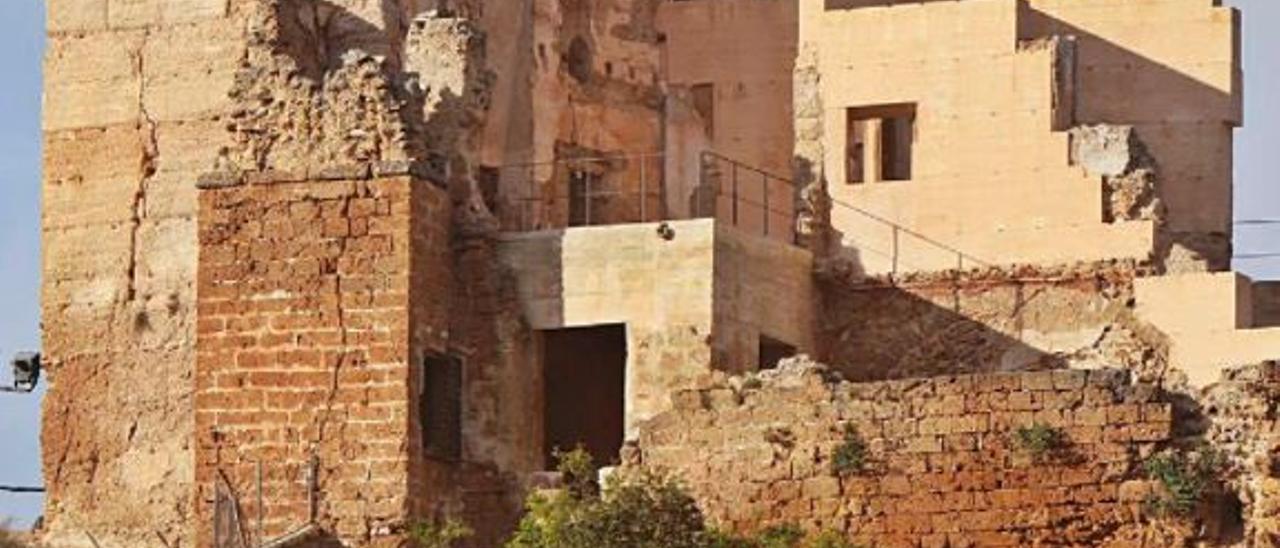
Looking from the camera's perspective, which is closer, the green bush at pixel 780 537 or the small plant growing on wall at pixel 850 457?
the green bush at pixel 780 537

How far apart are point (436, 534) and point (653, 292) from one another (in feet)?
9.71

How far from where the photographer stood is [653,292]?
45.8m

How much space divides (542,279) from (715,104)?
559cm

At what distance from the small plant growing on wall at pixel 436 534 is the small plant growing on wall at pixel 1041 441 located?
4594 millimetres

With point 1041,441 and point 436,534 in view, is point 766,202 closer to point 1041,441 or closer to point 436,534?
point 436,534

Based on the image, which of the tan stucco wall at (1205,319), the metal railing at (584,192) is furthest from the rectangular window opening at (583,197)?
the tan stucco wall at (1205,319)

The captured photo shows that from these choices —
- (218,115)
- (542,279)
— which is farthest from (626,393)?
(218,115)

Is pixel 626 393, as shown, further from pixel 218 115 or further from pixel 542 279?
pixel 218 115

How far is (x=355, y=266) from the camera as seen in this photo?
44875 mm

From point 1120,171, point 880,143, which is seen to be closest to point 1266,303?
point 1120,171

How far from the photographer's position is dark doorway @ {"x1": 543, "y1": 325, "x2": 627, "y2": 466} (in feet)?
154

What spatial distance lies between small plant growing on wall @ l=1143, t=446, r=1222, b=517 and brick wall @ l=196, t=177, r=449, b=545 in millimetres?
6225

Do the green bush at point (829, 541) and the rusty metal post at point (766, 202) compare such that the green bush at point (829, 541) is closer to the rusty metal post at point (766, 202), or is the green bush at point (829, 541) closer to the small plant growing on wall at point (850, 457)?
the small plant growing on wall at point (850, 457)

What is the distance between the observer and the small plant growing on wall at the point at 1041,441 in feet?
138
